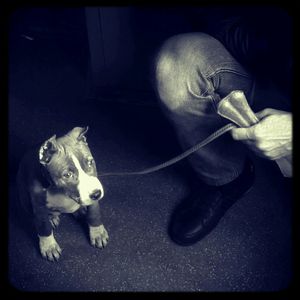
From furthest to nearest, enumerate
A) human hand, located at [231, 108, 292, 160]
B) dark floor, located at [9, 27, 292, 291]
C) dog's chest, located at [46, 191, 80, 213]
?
1. dark floor, located at [9, 27, 292, 291]
2. dog's chest, located at [46, 191, 80, 213]
3. human hand, located at [231, 108, 292, 160]

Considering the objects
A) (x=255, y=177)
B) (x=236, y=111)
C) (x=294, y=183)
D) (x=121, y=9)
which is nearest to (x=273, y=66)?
(x=236, y=111)

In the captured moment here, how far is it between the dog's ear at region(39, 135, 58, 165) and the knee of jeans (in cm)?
38

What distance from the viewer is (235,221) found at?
148 cm

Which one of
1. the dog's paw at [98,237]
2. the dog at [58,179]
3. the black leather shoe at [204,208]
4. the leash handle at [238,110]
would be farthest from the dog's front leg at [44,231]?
the leash handle at [238,110]

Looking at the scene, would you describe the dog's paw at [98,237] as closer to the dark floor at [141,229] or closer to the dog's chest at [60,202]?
the dark floor at [141,229]

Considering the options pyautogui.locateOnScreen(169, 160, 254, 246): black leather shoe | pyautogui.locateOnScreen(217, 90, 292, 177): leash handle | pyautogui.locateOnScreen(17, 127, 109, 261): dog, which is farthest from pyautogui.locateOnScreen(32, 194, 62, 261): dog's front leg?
pyautogui.locateOnScreen(217, 90, 292, 177): leash handle

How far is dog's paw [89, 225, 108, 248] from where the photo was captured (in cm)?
140

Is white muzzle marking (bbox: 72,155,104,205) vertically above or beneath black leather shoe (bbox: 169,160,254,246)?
above

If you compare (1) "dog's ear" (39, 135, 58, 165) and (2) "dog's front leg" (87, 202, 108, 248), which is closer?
(1) "dog's ear" (39, 135, 58, 165)

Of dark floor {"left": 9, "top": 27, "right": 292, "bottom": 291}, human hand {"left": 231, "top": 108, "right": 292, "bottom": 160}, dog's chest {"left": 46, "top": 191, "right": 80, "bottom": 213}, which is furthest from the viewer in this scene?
dark floor {"left": 9, "top": 27, "right": 292, "bottom": 291}

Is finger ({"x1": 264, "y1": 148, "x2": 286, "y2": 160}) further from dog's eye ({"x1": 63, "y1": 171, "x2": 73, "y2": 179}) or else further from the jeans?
dog's eye ({"x1": 63, "y1": 171, "x2": 73, "y2": 179})

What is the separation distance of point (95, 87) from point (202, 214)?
695 mm

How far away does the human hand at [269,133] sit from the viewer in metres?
1.10

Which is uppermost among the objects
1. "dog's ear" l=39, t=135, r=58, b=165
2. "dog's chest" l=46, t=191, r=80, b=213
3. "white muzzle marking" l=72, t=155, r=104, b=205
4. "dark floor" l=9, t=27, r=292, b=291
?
"dog's ear" l=39, t=135, r=58, b=165
